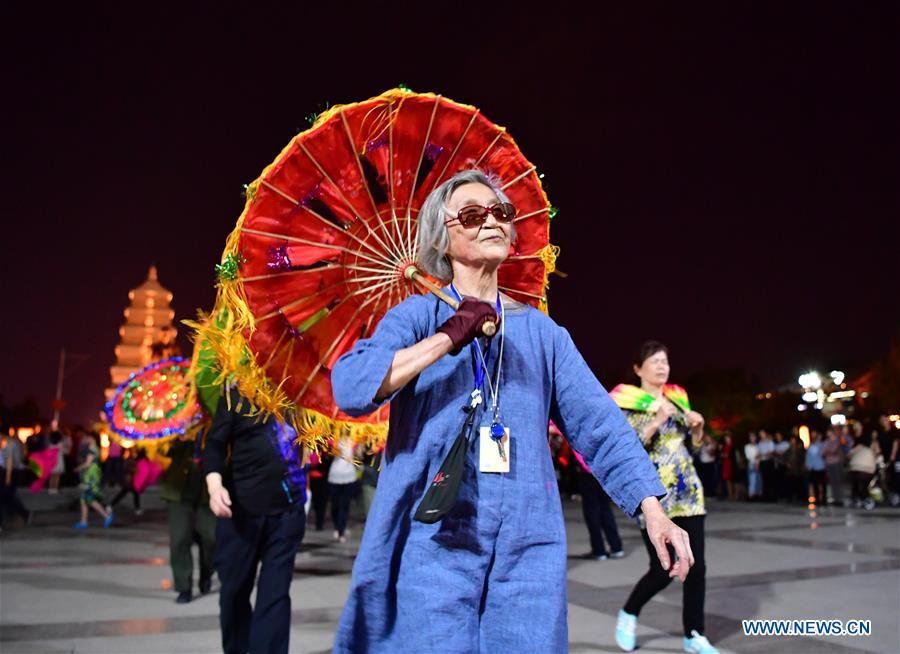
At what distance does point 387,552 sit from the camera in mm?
2244

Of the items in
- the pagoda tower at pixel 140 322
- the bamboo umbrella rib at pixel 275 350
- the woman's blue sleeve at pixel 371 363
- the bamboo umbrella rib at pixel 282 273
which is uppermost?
the pagoda tower at pixel 140 322

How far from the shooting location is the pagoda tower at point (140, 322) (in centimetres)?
11762

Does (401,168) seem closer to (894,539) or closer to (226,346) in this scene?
(226,346)

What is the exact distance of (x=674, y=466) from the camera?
5582 mm

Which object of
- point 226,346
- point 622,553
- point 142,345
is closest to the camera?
point 226,346

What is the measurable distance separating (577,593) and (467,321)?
5.84 m

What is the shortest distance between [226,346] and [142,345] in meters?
121

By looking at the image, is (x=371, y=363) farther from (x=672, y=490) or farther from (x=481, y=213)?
(x=672, y=490)

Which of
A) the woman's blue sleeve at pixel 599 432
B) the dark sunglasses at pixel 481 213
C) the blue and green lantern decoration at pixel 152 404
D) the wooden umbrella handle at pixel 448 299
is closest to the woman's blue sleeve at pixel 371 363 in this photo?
the wooden umbrella handle at pixel 448 299

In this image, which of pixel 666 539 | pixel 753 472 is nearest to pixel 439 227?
pixel 666 539

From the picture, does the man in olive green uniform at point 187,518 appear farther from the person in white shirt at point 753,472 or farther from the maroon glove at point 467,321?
the person in white shirt at point 753,472

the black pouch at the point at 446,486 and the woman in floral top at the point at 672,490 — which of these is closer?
the black pouch at the point at 446,486

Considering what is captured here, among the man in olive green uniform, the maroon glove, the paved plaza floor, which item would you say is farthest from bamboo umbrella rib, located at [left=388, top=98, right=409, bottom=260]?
the man in olive green uniform

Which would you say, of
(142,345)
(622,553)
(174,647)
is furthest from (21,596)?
(142,345)
